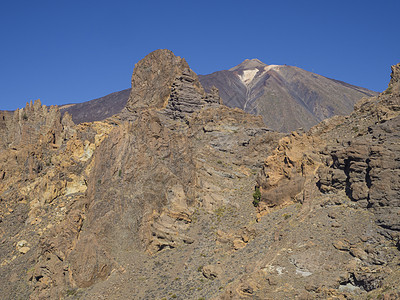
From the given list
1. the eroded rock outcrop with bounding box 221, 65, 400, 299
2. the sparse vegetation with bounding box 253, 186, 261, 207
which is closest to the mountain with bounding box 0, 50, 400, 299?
the eroded rock outcrop with bounding box 221, 65, 400, 299

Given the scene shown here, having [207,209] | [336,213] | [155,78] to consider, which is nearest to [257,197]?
[207,209]

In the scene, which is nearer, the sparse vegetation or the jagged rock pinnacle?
the sparse vegetation

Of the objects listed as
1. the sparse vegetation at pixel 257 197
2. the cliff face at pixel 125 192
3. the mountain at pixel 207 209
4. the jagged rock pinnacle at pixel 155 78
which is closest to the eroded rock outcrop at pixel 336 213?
the mountain at pixel 207 209

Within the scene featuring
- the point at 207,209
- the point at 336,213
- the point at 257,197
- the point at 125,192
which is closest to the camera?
the point at 336,213

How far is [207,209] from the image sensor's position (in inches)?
2233

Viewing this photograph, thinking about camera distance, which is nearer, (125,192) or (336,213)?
(336,213)

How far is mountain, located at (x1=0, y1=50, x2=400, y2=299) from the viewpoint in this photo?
37375mm

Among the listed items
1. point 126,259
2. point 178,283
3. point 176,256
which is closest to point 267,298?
point 178,283

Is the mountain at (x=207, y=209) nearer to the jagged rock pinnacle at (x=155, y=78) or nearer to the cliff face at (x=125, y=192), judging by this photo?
the cliff face at (x=125, y=192)

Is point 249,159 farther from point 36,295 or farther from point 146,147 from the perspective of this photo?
point 36,295

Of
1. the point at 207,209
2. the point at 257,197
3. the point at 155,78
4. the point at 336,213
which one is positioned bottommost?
the point at 336,213

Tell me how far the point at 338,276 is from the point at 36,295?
3209 centimetres

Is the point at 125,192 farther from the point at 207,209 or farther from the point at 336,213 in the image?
the point at 336,213

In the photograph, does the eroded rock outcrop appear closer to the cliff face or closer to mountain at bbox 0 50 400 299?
mountain at bbox 0 50 400 299
